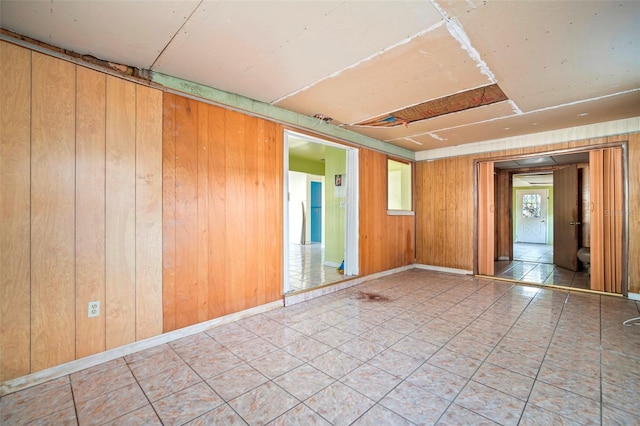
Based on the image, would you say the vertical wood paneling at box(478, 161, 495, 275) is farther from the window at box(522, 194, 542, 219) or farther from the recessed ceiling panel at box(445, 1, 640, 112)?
the window at box(522, 194, 542, 219)

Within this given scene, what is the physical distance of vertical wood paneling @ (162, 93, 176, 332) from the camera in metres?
2.55

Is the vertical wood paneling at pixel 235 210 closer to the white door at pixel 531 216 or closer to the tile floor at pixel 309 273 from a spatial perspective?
the tile floor at pixel 309 273

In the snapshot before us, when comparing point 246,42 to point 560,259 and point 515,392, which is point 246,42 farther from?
point 560,259

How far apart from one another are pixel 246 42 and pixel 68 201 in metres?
1.78

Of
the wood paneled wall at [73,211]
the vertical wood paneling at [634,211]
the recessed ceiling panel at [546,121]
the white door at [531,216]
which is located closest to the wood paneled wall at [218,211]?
the wood paneled wall at [73,211]

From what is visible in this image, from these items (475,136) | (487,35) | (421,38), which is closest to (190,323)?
(421,38)

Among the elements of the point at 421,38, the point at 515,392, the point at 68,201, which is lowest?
the point at 515,392

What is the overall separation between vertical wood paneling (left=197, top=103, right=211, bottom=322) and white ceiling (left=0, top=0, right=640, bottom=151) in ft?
1.38

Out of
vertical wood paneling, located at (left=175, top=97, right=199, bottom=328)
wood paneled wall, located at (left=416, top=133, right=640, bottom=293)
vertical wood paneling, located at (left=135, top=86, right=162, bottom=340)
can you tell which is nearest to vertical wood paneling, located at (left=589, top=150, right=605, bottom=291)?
wood paneled wall, located at (left=416, top=133, right=640, bottom=293)

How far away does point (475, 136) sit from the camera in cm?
472

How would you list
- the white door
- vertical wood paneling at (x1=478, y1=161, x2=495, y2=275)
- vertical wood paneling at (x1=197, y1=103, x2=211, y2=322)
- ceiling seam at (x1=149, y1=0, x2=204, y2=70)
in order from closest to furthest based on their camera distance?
ceiling seam at (x1=149, y1=0, x2=204, y2=70) < vertical wood paneling at (x1=197, y1=103, x2=211, y2=322) < vertical wood paneling at (x1=478, y1=161, x2=495, y2=275) < the white door

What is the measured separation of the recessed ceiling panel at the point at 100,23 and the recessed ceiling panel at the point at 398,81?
1.39 m

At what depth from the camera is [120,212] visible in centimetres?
232

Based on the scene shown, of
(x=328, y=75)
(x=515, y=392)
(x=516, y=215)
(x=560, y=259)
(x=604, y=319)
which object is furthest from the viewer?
(x=516, y=215)
